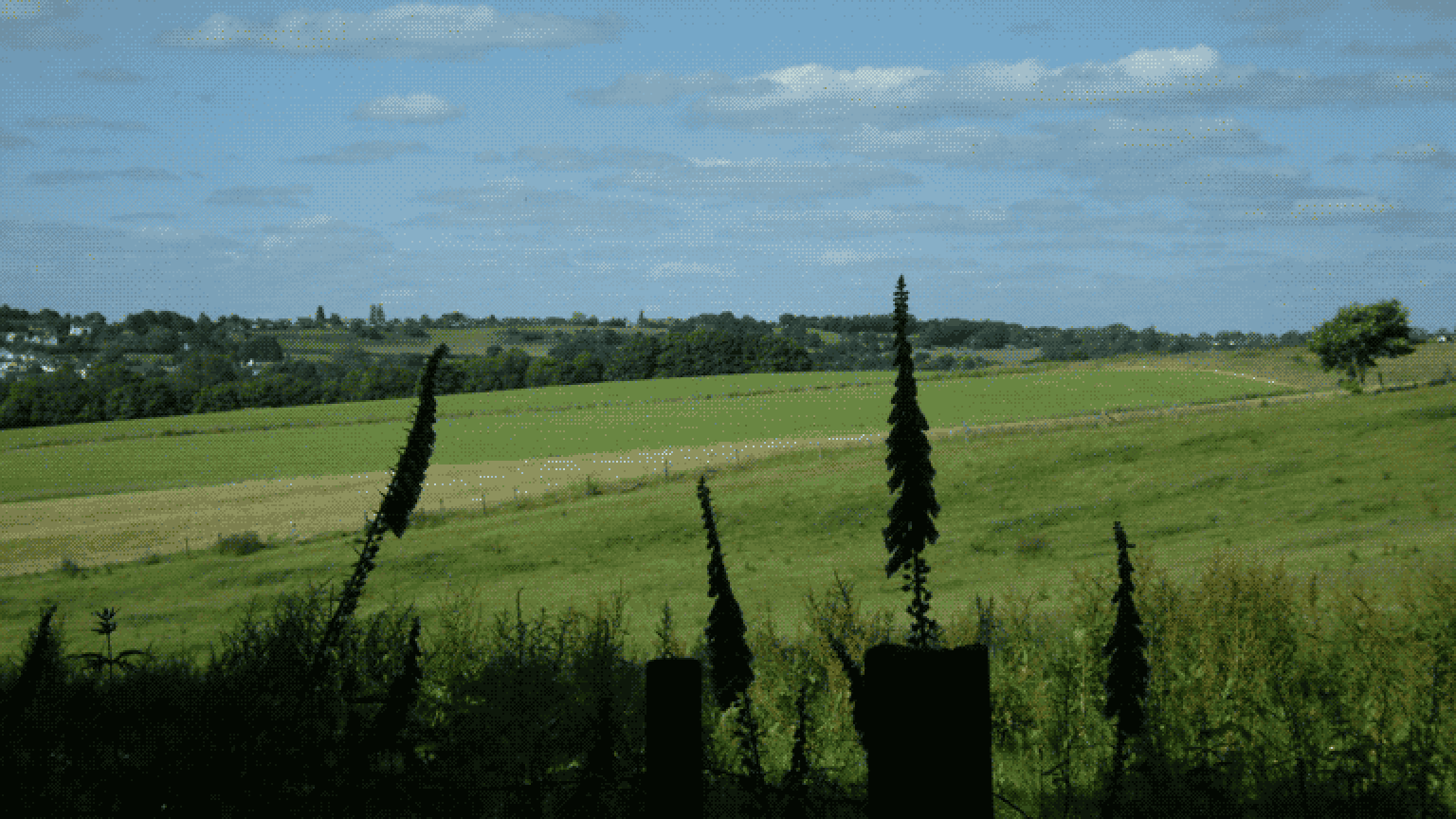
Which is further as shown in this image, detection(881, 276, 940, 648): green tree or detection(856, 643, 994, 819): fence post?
detection(881, 276, 940, 648): green tree

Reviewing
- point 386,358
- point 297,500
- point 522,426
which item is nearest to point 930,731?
point 297,500

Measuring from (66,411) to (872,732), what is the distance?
126 m

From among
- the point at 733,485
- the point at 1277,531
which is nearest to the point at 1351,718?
the point at 1277,531

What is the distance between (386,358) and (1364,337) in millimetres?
99884

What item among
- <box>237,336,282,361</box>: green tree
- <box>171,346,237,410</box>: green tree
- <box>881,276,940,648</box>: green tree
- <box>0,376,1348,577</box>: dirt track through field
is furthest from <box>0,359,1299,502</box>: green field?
<box>881,276,940,648</box>: green tree

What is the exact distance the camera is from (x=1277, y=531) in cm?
3675

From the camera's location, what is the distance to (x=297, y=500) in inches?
2689

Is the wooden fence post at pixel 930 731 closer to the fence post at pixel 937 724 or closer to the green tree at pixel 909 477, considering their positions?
the fence post at pixel 937 724

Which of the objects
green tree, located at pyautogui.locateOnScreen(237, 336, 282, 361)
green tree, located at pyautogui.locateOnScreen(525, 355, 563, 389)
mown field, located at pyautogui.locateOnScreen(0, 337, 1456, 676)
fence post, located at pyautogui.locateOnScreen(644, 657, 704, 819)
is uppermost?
green tree, located at pyautogui.locateOnScreen(237, 336, 282, 361)

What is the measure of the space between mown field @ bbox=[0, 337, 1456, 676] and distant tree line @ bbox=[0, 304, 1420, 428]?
27.3m

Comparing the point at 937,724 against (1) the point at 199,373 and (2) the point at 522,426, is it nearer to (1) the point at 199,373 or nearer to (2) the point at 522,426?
(2) the point at 522,426

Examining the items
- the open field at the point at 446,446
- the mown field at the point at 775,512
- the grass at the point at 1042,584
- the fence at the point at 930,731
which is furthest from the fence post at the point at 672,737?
the open field at the point at 446,446

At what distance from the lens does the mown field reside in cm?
3412

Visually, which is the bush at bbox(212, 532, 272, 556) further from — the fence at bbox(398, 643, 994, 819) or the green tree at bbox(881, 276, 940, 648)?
the fence at bbox(398, 643, 994, 819)
